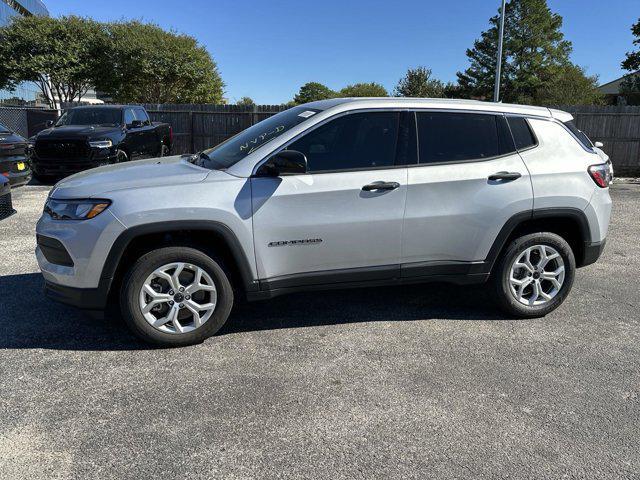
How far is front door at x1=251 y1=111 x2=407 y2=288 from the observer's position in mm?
3850

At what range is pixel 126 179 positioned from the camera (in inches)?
151

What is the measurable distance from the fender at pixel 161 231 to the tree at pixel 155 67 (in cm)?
2805

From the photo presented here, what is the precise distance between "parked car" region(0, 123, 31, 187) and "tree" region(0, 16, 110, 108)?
793 inches

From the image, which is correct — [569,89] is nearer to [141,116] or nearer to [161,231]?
[141,116]

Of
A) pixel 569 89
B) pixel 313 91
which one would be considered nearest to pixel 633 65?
pixel 569 89

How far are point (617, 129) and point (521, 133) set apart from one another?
14870mm

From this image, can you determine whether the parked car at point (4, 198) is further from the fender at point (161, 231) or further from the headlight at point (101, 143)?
the fender at point (161, 231)

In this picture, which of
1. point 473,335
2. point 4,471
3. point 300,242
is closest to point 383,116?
point 300,242

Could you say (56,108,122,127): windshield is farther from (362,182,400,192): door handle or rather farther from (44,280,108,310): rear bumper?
(362,182,400,192): door handle

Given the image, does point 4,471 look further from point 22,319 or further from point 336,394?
point 22,319

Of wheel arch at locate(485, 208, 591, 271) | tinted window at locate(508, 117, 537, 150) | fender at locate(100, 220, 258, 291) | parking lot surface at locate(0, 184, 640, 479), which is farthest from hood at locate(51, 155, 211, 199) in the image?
tinted window at locate(508, 117, 537, 150)

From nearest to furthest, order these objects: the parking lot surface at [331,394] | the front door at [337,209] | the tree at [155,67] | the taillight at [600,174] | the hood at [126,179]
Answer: the parking lot surface at [331,394] → the hood at [126,179] → the front door at [337,209] → the taillight at [600,174] → the tree at [155,67]

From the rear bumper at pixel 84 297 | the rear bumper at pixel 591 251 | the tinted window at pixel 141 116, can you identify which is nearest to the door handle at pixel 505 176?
the rear bumper at pixel 591 251

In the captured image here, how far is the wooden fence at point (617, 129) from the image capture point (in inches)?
661
